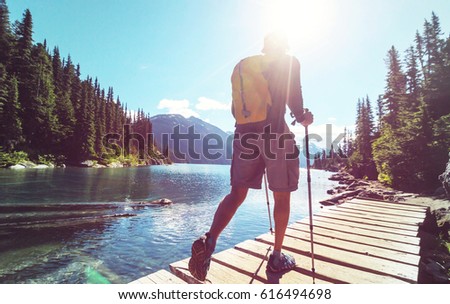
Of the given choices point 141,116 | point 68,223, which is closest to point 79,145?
point 68,223

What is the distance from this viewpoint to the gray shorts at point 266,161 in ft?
8.32

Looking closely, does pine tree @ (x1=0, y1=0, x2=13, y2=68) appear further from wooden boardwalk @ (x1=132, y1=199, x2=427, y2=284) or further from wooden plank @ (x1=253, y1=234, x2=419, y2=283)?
wooden plank @ (x1=253, y1=234, x2=419, y2=283)

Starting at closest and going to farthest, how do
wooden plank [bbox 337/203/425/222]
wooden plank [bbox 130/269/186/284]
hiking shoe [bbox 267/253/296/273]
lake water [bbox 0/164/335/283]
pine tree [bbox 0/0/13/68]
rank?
wooden plank [bbox 130/269/186/284] → hiking shoe [bbox 267/253/296/273] → wooden plank [bbox 337/203/425/222] → lake water [bbox 0/164/335/283] → pine tree [bbox 0/0/13/68]

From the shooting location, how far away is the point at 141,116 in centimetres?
13100

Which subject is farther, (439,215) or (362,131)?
(362,131)

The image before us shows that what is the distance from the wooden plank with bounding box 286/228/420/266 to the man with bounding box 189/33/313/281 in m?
1.71

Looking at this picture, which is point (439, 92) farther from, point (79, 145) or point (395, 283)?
point (79, 145)

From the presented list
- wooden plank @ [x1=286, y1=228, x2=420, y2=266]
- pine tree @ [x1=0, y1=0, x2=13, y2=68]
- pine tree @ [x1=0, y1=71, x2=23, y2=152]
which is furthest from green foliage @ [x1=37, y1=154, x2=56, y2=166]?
wooden plank @ [x1=286, y1=228, x2=420, y2=266]

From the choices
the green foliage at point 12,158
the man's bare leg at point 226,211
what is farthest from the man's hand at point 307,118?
the green foliage at point 12,158

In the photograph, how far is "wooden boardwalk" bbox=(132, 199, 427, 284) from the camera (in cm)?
268

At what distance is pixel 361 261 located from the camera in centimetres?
318

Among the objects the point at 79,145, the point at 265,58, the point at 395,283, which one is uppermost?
the point at 79,145

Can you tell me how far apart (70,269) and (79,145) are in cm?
5971

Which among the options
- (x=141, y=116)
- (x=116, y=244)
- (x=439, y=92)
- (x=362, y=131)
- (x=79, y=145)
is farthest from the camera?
(x=141, y=116)
